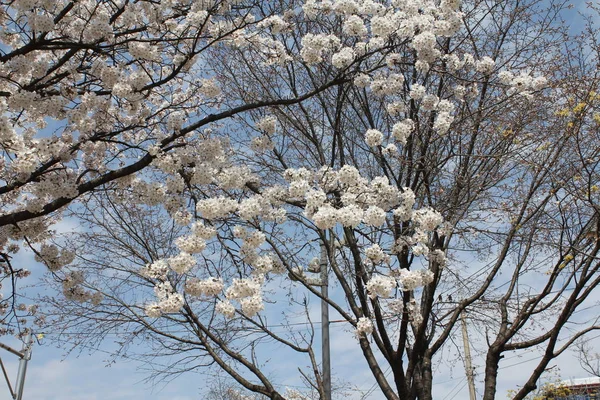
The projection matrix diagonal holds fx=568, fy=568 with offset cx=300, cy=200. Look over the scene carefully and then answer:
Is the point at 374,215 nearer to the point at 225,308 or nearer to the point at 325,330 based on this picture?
the point at 225,308

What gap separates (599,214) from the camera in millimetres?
6414

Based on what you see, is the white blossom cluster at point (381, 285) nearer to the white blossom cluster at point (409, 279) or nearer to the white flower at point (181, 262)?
the white blossom cluster at point (409, 279)

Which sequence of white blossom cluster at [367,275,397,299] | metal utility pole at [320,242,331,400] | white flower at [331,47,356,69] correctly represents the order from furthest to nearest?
metal utility pole at [320,242,331,400], white flower at [331,47,356,69], white blossom cluster at [367,275,397,299]

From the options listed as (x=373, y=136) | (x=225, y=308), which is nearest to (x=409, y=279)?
(x=373, y=136)

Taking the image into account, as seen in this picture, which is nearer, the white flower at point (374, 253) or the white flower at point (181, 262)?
the white flower at point (181, 262)

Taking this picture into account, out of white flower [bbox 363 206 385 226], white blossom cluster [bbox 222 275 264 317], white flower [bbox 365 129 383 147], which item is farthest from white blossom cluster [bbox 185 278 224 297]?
white flower [bbox 365 129 383 147]

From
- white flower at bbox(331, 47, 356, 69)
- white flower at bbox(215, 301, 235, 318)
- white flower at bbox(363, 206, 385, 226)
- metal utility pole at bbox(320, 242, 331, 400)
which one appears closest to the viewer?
white flower at bbox(215, 301, 235, 318)

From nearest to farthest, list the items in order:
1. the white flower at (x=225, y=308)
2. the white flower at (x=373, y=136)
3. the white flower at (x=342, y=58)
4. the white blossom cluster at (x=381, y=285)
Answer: the white flower at (x=225, y=308) → the white blossom cluster at (x=381, y=285) → the white flower at (x=342, y=58) → the white flower at (x=373, y=136)

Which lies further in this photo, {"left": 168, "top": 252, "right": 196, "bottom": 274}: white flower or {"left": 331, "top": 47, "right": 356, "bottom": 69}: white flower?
{"left": 331, "top": 47, "right": 356, "bottom": 69}: white flower

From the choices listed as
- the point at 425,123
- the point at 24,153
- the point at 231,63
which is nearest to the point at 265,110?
the point at 231,63

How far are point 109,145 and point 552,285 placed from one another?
5.81m

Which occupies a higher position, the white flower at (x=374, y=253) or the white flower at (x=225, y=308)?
the white flower at (x=374, y=253)

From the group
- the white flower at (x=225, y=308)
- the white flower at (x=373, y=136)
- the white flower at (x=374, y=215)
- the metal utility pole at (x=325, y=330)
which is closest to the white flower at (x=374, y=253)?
the white flower at (x=374, y=215)

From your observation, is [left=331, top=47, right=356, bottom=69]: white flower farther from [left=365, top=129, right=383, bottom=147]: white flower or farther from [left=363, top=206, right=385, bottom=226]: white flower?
[left=363, top=206, right=385, bottom=226]: white flower
